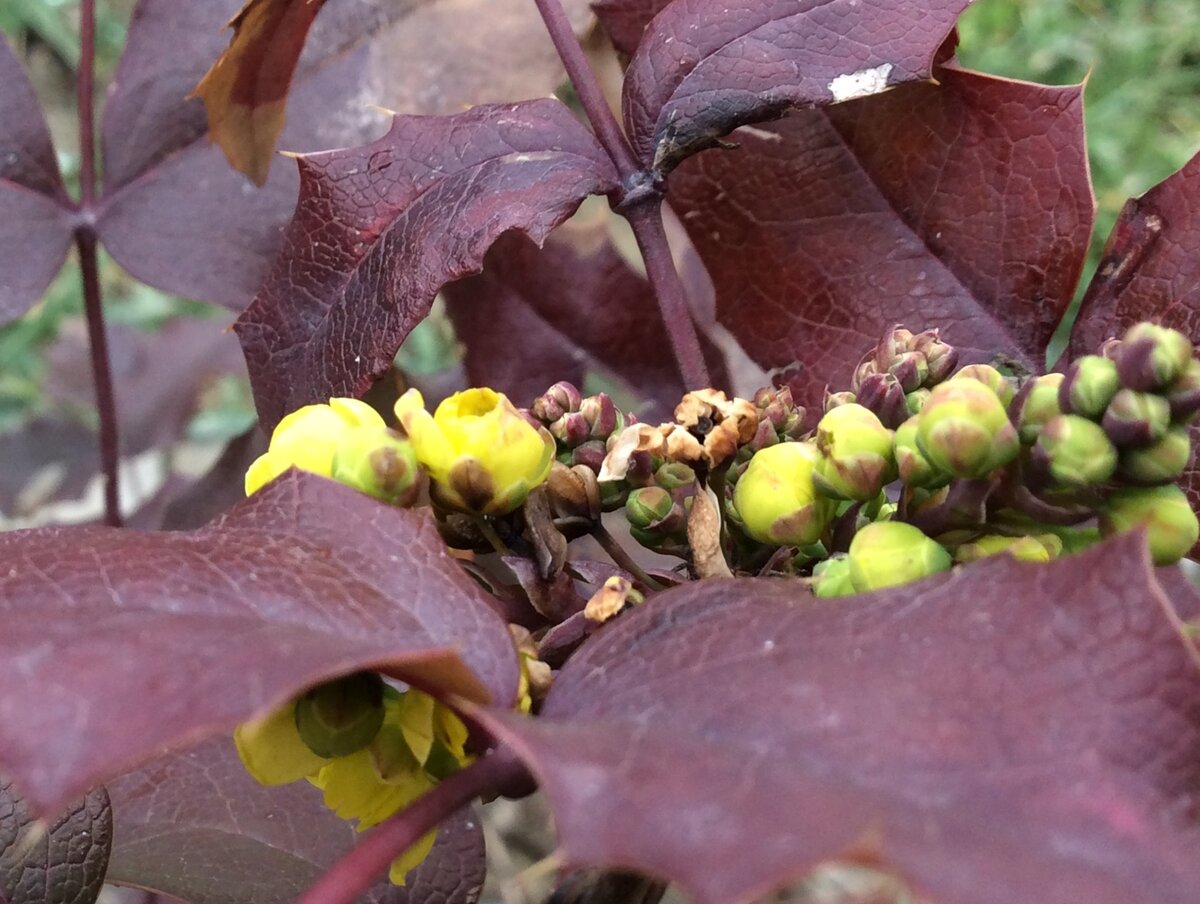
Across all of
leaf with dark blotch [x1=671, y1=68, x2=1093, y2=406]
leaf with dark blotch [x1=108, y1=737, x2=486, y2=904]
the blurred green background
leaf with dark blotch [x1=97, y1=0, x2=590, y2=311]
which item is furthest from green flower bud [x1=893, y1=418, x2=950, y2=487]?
the blurred green background

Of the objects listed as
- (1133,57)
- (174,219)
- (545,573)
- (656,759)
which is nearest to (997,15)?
(1133,57)

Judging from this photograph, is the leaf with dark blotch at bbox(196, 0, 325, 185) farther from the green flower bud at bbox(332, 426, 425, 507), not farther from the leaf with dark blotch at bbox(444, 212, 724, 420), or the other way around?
the green flower bud at bbox(332, 426, 425, 507)

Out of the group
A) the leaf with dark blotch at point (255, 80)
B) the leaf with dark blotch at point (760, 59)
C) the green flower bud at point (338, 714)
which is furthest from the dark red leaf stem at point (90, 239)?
the green flower bud at point (338, 714)

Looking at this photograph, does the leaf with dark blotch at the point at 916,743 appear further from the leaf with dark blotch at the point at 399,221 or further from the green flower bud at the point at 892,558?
the leaf with dark blotch at the point at 399,221

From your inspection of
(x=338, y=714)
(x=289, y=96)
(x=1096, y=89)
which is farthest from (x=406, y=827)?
(x=1096, y=89)

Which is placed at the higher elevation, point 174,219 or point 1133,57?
point 174,219

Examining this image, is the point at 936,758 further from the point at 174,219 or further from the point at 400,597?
the point at 174,219
